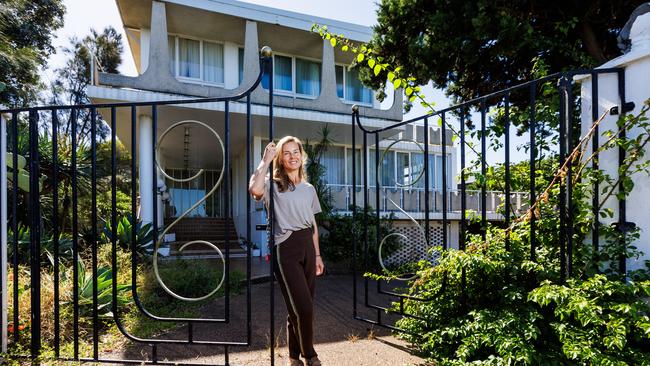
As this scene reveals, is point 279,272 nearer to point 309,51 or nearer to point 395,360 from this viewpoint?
point 395,360

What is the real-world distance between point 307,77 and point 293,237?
9.98m

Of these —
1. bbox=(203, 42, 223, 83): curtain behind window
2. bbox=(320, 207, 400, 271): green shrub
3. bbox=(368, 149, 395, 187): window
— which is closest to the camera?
bbox=(320, 207, 400, 271): green shrub

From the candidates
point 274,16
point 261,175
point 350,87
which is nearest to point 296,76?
point 350,87

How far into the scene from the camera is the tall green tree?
37.5 ft

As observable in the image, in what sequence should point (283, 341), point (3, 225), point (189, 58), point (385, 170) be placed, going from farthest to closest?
point (385, 170)
point (189, 58)
point (283, 341)
point (3, 225)

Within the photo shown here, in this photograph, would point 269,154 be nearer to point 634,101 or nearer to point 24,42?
point 634,101

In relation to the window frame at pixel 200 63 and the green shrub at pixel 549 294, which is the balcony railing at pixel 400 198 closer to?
the window frame at pixel 200 63

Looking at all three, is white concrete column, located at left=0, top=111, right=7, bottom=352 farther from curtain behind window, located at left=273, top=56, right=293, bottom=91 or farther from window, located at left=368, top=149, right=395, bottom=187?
window, located at left=368, top=149, right=395, bottom=187

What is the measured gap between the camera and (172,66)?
10320 mm

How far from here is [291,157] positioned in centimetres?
273

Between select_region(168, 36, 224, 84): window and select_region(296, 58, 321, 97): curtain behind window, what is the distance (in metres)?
2.30

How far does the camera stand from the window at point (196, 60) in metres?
10.4

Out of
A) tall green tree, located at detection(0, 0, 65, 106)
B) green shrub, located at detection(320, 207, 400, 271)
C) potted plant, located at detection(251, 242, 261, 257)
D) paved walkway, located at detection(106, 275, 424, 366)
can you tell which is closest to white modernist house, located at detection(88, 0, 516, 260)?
potted plant, located at detection(251, 242, 261, 257)

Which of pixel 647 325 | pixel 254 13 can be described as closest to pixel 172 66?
pixel 254 13
